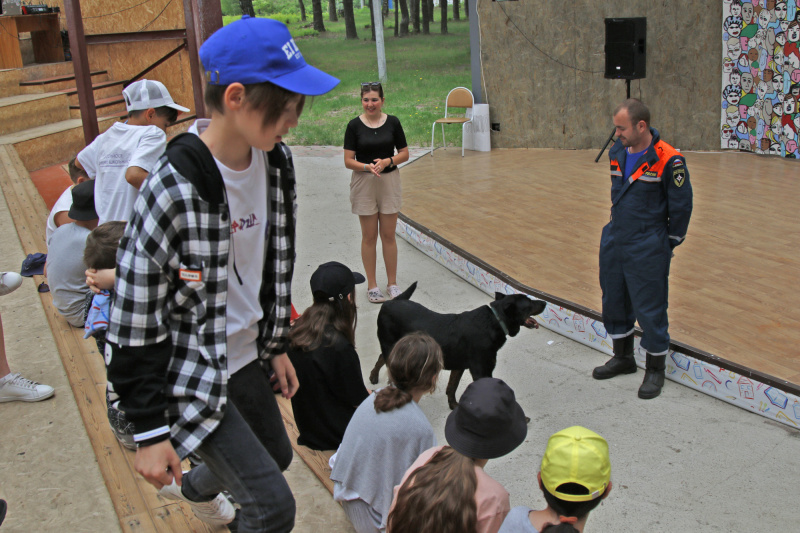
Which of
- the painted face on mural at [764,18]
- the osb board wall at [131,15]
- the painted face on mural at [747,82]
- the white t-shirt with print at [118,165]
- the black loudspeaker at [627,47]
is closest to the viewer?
the white t-shirt with print at [118,165]

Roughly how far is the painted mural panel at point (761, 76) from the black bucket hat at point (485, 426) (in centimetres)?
816

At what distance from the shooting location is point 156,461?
1.62m

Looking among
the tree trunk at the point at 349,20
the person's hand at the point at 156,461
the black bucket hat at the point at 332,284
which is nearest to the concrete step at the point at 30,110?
the black bucket hat at the point at 332,284

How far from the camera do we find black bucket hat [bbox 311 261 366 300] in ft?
11.0

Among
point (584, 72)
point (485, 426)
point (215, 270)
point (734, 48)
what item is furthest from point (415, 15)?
point (215, 270)

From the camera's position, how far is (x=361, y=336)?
5.21 m

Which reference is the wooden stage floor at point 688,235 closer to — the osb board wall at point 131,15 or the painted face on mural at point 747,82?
the painted face on mural at point 747,82

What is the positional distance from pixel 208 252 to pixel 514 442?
50.2 inches

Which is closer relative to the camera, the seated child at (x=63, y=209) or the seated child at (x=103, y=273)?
the seated child at (x=103, y=273)

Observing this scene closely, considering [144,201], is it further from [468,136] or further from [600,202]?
[468,136]

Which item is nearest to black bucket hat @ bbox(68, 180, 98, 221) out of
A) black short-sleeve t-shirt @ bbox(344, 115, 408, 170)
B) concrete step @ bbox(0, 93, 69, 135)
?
black short-sleeve t-shirt @ bbox(344, 115, 408, 170)

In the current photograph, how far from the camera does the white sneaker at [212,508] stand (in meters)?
2.46

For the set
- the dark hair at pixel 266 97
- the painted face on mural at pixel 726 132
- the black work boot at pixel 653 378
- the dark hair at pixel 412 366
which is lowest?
the black work boot at pixel 653 378

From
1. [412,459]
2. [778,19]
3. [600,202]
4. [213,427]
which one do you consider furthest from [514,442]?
[778,19]
